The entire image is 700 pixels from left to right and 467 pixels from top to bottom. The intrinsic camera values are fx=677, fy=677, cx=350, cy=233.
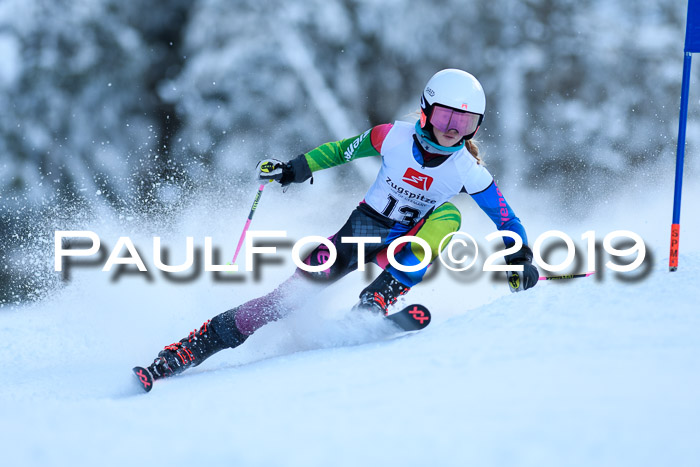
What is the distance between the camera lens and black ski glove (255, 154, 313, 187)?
11.0 feet

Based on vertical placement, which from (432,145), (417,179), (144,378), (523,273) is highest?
(432,145)

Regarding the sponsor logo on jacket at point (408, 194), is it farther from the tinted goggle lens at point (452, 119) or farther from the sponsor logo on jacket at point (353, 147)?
the tinted goggle lens at point (452, 119)

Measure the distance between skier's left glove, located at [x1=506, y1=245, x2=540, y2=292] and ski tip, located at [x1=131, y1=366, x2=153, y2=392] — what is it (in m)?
1.65

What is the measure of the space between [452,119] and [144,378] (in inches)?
67.6

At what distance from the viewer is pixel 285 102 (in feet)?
26.5

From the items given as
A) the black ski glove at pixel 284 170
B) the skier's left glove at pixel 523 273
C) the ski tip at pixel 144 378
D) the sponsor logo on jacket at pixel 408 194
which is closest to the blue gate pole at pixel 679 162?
the skier's left glove at pixel 523 273

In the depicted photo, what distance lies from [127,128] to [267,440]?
6.72 m

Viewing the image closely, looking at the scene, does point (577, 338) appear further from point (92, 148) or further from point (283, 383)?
point (92, 148)

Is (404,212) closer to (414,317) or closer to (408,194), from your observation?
(408,194)

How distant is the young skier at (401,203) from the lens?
299 centimetres

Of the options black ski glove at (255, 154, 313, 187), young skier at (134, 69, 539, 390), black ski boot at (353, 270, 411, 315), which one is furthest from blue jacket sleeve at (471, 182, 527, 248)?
black ski glove at (255, 154, 313, 187)

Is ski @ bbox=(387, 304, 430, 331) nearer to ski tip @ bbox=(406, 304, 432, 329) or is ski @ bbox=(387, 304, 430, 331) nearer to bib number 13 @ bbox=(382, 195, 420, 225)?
ski tip @ bbox=(406, 304, 432, 329)

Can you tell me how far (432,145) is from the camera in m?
3.05

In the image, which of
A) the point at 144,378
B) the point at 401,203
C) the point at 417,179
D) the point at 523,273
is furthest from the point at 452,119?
the point at 144,378
